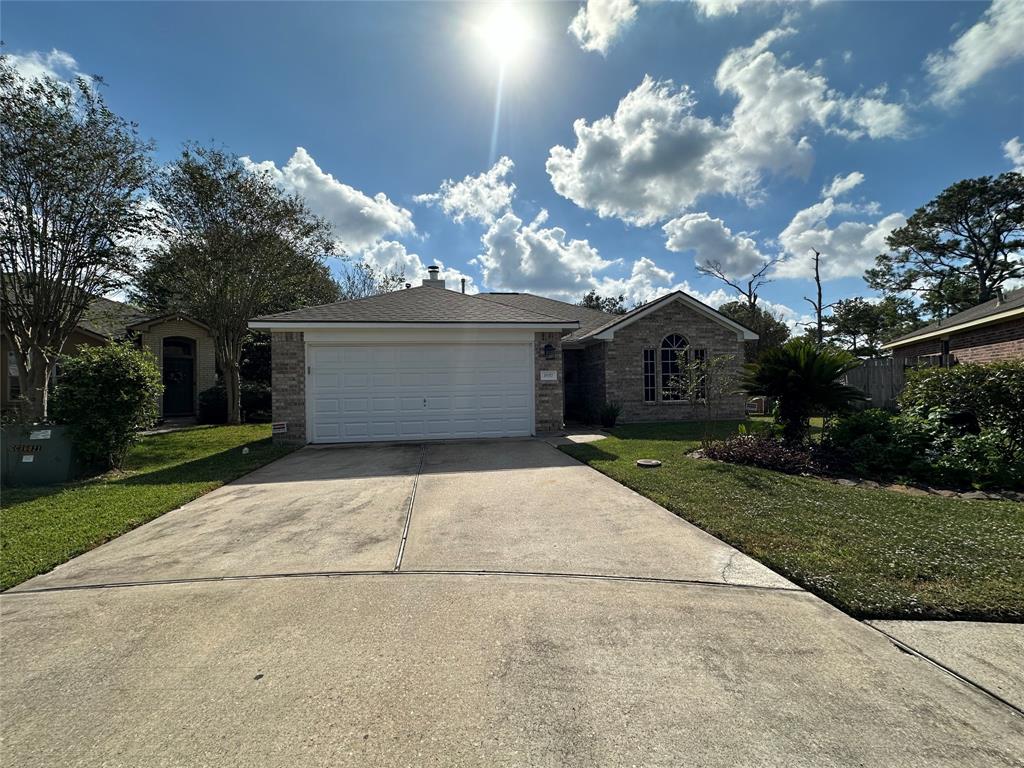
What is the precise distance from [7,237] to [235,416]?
825cm

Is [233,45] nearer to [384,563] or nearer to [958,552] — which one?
[384,563]

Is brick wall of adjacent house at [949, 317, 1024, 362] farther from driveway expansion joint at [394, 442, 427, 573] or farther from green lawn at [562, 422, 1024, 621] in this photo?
driveway expansion joint at [394, 442, 427, 573]

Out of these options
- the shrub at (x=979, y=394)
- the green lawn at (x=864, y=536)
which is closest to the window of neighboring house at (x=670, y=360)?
the shrub at (x=979, y=394)

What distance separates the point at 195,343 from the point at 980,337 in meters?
28.0

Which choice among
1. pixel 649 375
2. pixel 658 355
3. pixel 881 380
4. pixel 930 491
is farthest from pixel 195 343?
pixel 881 380

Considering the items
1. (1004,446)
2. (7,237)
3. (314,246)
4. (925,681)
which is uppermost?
(314,246)

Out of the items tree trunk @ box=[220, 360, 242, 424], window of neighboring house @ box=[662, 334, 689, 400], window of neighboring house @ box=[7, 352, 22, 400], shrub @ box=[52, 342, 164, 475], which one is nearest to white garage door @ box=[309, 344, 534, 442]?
shrub @ box=[52, 342, 164, 475]

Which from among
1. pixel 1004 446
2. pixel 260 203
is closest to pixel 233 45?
pixel 260 203

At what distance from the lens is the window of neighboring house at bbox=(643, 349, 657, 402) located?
15.1m

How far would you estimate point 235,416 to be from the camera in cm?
1695

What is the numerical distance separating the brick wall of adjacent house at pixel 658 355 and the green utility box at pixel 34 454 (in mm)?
12594

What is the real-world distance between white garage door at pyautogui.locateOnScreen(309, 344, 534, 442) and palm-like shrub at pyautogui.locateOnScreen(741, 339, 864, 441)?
5.38m

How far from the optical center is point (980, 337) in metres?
14.2

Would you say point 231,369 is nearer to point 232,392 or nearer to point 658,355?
point 232,392
